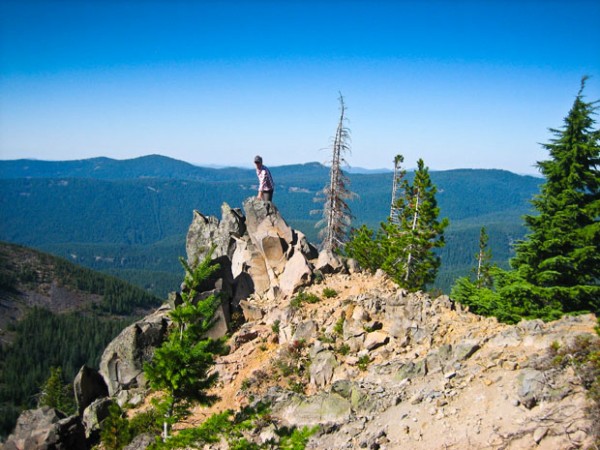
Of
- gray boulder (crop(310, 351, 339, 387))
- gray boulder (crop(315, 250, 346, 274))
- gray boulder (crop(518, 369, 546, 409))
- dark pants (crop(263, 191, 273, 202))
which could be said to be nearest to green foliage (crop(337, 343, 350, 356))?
gray boulder (crop(310, 351, 339, 387))

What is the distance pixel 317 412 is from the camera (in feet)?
57.4

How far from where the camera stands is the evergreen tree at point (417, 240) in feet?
92.0

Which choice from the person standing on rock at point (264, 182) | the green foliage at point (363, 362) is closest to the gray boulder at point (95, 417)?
the green foliage at point (363, 362)

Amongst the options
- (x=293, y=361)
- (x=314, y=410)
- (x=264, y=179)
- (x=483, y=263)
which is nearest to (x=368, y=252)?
(x=264, y=179)

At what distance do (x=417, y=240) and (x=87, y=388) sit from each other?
71.7ft

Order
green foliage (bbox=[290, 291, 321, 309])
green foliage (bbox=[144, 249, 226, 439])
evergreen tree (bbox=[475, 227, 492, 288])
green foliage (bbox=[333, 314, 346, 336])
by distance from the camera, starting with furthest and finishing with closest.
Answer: evergreen tree (bbox=[475, 227, 492, 288]), green foliage (bbox=[290, 291, 321, 309]), green foliage (bbox=[333, 314, 346, 336]), green foliage (bbox=[144, 249, 226, 439])

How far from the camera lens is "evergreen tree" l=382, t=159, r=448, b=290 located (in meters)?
28.0

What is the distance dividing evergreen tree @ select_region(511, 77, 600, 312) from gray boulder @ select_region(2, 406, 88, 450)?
23404 millimetres

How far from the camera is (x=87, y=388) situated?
952 inches

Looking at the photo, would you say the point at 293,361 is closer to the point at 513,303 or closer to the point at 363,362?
the point at 363,362

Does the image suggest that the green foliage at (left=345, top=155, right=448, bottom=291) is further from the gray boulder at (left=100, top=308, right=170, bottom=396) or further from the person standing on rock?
the gray boulder at (left=100, top=308, right=170, bottom=396)

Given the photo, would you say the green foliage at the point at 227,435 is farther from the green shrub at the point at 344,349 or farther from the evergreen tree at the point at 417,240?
the evergreen tree at the point at 417,240

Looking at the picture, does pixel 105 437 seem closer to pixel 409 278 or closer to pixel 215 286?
pixel 215 286

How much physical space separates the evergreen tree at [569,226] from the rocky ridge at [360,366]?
4.22 meters
